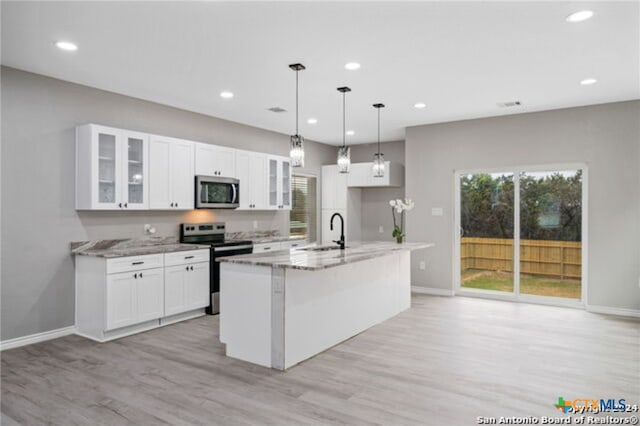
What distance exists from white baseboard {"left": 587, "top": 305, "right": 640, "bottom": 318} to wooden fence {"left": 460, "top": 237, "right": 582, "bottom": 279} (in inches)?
17.7

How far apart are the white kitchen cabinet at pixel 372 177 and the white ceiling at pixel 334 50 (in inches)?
93.1

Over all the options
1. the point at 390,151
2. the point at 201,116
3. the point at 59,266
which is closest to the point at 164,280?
the point at 59,266

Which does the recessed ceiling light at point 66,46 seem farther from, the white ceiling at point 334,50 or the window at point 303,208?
the window at point 303,208

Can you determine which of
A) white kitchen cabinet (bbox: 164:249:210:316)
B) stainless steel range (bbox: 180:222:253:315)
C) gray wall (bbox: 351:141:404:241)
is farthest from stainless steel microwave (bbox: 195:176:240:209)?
gray wall (bbox: 351:141:404:241)

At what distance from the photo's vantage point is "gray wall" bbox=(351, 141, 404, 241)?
8141mm

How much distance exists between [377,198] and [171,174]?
14.4 feet

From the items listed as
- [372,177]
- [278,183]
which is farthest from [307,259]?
[372,177]

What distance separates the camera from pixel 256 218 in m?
6.71

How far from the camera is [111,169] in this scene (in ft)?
14.7

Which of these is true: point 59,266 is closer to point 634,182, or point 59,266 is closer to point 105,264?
point 105,264

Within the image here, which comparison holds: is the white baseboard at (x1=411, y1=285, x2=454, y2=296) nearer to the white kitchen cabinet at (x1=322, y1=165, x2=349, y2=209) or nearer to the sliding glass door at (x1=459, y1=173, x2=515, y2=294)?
the sliding glass door at (x1=459, y1=173, x2=515, y2=294)

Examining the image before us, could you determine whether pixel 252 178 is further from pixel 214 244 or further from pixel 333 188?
pixel 333 188

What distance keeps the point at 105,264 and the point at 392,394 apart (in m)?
2.98

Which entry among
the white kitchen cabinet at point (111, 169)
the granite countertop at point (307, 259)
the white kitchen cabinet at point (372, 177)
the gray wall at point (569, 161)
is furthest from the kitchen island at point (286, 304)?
the white kitchen cabinet at point (372, 177)
